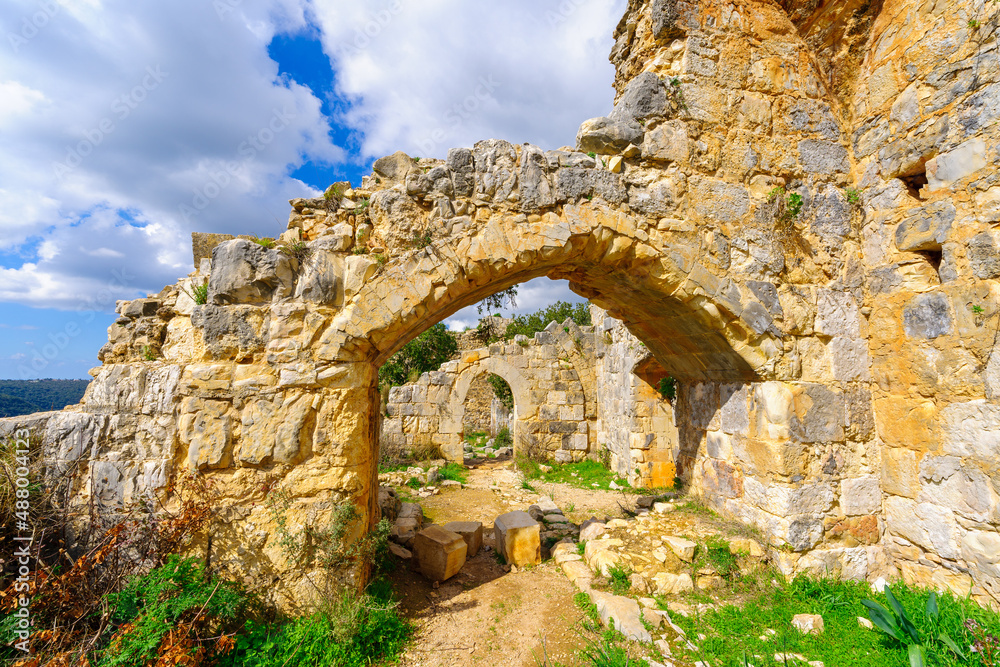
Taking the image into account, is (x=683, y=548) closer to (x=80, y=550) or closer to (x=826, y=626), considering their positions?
(x=826, y=626)

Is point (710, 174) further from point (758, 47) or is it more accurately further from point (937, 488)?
point (937, 488)

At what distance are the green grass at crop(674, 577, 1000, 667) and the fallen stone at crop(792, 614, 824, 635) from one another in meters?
0.04

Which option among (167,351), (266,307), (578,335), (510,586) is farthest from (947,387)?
(578,335)

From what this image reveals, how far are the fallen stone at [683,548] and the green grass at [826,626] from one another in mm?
463

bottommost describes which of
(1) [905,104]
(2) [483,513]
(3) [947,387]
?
(2) [483,513]

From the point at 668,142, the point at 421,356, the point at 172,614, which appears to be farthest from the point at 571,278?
the point at 421,356

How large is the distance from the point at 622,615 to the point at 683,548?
3.06ft

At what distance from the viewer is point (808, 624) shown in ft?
10.2

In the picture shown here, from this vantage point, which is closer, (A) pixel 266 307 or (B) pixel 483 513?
(A) pixel 266 307

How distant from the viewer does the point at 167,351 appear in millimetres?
3254

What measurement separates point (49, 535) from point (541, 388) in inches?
347

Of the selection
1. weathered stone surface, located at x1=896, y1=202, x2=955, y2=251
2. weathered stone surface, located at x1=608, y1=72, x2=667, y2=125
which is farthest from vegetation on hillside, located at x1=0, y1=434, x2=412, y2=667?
weathered stone surface, located at x1=896, y1=202, x2=955, y2=251

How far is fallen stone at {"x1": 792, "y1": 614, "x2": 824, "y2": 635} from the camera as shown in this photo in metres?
3.09

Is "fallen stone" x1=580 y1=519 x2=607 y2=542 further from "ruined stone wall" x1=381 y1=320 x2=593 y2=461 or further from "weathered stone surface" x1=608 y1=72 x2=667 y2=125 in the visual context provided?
"ruined stone wall" x1=381 y1=320 x2=593 y2=461
